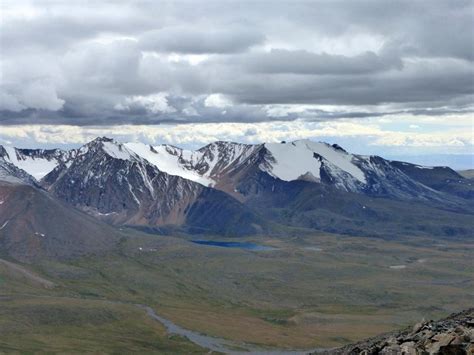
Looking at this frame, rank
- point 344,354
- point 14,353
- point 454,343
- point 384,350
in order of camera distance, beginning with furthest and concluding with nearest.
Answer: point 14,353 → point 344,354 → point 384,350 → point 454,343

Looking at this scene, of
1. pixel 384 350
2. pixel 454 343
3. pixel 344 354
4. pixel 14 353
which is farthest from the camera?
pixel 14 353

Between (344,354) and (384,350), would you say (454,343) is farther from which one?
(344,354)

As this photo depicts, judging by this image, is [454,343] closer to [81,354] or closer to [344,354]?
[344,354]

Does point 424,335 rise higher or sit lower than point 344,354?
higher

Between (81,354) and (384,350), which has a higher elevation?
(384,350)

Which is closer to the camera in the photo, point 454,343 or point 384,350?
point 454,343

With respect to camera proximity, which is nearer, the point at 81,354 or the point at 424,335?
the point at 424,335

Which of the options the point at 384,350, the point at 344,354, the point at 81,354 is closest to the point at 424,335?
the point at 384,350

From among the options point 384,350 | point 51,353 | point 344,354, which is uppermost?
point 384,350
